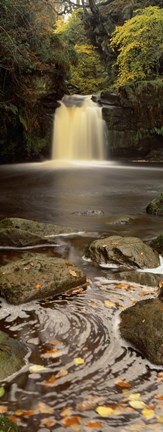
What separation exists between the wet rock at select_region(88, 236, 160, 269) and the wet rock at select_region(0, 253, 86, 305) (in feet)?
2.46

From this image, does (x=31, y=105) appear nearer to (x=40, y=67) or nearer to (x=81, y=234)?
(x=40, y=67)

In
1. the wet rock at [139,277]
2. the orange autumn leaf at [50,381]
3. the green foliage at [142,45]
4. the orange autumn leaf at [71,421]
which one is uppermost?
the green foliage at [142,45]

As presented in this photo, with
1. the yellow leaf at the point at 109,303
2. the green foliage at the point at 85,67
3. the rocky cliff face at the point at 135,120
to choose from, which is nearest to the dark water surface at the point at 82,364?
the yellow leaf at the point at 109,303

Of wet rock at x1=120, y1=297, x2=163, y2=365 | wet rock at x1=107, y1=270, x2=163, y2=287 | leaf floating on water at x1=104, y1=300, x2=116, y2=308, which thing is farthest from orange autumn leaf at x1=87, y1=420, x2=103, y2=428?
wet rock at x1=107, y1=270, x2=163, y2=287

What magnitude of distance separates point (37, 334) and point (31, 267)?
3.51ft

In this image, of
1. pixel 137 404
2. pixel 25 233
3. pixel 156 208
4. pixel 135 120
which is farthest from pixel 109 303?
pixel 135 120

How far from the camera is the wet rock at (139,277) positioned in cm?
453

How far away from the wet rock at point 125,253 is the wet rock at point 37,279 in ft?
2.46

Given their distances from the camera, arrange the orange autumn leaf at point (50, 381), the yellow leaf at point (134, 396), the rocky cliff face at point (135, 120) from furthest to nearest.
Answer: the rocky cliff face at point (135, 120)
the orange autumn leaf at point (50, 381)
the yellow leaf at point (134, 396)

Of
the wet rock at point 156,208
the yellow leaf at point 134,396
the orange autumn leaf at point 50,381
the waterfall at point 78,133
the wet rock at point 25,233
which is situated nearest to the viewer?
the yellow leaf at point 134,396

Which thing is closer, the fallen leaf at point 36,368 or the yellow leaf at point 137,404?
the yellow leaf at point 137,404

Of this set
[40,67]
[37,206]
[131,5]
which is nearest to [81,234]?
[37,206]

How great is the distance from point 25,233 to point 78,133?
551 inches

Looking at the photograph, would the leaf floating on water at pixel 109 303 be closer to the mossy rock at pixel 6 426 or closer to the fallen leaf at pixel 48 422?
the fallen leaf at pixel 48 422
